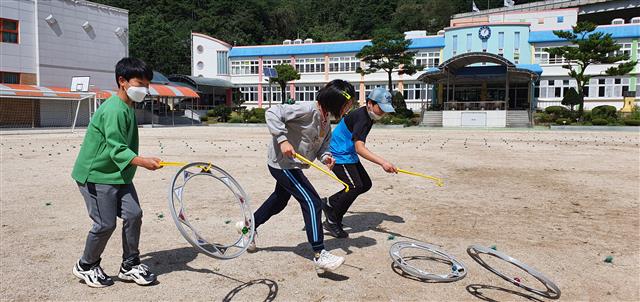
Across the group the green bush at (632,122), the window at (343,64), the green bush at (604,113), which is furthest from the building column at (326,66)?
the green bush at (632,122)

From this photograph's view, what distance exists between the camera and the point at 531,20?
194 feet

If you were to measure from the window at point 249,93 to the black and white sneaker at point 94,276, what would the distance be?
197 ft

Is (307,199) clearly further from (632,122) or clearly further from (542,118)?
(542,118)

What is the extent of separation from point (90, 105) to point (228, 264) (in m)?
37.7

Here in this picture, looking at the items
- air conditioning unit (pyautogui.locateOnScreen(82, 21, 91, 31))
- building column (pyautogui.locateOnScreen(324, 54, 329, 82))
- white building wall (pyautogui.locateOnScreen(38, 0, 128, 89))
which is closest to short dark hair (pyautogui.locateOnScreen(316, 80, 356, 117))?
white building wall (pyautogui.locateOnScreen(38, 0, 128, 89))

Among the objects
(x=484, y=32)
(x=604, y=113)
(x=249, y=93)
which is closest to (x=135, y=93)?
(x=604, y=113)

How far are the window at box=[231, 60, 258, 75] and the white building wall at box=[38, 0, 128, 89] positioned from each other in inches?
816

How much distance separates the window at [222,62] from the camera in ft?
208

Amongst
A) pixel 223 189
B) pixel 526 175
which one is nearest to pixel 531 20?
pixel 526 175

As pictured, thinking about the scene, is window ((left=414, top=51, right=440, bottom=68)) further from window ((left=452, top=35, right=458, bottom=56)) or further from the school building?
window ((left=452, top=35, right=458, bottom=56))

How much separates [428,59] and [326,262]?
54330 mm

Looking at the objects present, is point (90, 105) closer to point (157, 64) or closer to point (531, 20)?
point (157, 64)

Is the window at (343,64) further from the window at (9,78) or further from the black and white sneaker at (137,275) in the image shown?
the black and white sneaker at (137,275)

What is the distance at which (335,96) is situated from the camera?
173 inches
